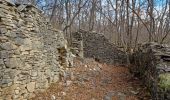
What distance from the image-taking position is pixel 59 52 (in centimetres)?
1118

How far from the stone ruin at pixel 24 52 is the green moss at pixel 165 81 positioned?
355 cm

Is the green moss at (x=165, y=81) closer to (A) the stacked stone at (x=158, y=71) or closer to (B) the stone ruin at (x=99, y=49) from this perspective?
(A) the stacked stone at (x=158, y=71)

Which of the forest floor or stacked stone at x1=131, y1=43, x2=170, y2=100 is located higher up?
stacked stone at x1=131, y1=43, x2=170, y2=100

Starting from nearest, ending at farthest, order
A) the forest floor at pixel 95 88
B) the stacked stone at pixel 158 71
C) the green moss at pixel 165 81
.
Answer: the green moss at pixel 165 81 < the stacked stone at pixel 158 71 < the forest floor at pixel 95 88

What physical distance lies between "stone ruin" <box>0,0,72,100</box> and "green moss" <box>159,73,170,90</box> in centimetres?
355

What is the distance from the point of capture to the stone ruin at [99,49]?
16.7 metres

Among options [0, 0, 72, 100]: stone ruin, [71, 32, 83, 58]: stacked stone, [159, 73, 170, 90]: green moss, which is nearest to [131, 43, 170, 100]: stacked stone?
[159, 73, 170, 90]: green moss

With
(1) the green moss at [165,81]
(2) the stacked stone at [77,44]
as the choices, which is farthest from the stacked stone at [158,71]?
(2) the stacked stone at [77,44]

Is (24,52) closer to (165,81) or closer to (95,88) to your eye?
(95,88)

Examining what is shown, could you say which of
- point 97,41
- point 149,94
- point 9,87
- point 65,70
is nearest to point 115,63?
point 97,41

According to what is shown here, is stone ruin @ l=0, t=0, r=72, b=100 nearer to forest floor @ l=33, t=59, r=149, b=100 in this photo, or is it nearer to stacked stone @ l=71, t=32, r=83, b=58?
forest floor @ l=33, t=59, r=149, b=100

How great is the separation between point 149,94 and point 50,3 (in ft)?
45.9

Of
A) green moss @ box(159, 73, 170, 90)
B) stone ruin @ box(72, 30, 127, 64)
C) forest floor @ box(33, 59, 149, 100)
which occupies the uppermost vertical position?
stone ruin @ box(72, 30, 127, 64)

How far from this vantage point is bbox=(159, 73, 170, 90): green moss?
279 inches
